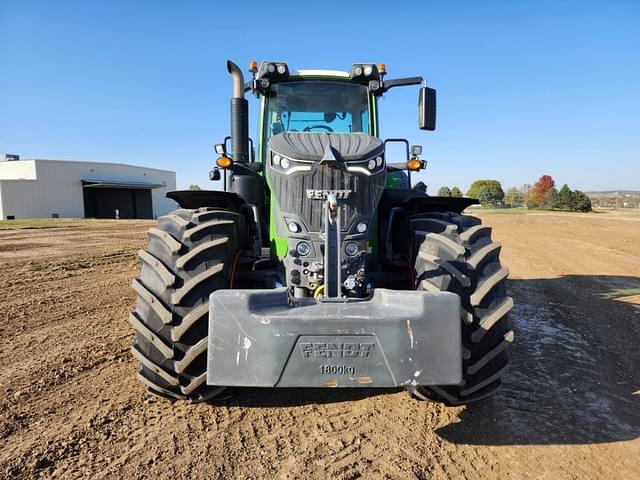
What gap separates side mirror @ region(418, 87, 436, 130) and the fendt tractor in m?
0.02

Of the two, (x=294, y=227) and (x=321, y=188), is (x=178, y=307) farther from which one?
(x=321, y=188)

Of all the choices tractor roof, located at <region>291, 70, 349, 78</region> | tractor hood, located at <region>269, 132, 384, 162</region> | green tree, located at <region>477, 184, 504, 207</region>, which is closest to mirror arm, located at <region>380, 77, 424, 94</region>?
tractor roof, located at <region>291, 70, 349, 78</region>

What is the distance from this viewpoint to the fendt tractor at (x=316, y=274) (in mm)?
2152

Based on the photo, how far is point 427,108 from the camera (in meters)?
4.08

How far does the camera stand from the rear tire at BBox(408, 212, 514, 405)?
2623 millimetres

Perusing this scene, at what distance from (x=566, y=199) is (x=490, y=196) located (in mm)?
27975

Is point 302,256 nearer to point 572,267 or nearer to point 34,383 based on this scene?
point 34,383

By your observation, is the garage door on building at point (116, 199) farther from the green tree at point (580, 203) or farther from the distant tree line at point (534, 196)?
the green tree at point (580, 203)

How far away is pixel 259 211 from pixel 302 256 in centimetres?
116

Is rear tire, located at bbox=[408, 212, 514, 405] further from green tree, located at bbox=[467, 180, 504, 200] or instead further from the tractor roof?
green tree, located at bbox=[467, 180, 504, 200]

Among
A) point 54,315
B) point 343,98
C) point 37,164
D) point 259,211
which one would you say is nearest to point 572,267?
point 343,98

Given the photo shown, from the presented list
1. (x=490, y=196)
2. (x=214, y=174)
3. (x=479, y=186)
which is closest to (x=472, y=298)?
(x=214, y=174)

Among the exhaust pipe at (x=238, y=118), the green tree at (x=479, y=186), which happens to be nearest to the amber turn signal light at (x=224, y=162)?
the exhaust pipe at (x=238, y=118)

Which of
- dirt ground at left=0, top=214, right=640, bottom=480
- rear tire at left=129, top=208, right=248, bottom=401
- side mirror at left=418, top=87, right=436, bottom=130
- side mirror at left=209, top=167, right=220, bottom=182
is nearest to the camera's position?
dirt ground at left=0, top=214, right=640, bottom=480
